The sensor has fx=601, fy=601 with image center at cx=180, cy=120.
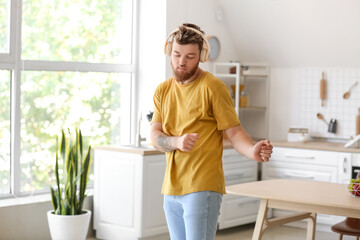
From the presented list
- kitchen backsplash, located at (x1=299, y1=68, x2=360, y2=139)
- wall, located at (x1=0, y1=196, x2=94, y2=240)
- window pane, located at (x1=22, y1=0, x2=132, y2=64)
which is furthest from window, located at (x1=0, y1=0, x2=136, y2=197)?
kitchen backsplash, located at (x1=299, y1=68, x2=360, y2=139)

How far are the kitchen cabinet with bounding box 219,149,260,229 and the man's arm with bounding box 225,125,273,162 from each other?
331 cm

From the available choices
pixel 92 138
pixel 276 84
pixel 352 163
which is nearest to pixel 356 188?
pixel 352 163

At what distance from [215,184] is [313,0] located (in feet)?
13.2

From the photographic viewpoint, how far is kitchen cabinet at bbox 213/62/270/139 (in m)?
6.26

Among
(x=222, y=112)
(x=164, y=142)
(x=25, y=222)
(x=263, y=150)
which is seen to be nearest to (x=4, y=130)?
(x=25, y=222)

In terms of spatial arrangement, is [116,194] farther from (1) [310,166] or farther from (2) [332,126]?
(2) [332,126]

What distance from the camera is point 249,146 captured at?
207 centimetres

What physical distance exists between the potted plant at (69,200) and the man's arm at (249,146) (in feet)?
8.60

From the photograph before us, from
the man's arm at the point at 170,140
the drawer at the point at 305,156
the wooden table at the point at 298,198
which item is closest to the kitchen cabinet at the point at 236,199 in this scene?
the drawer at the point at 305,156

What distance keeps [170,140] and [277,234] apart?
367 cm

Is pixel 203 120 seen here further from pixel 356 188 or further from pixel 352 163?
pixel 352 163

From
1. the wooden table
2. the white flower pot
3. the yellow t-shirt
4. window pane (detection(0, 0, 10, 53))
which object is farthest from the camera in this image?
window pane (detection(0, 0, 10, 53))

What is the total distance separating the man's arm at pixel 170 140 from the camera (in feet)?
6.54

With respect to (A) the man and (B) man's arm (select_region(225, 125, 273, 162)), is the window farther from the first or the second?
(B) man's arm (select_region(225, 125, 273, 162))
